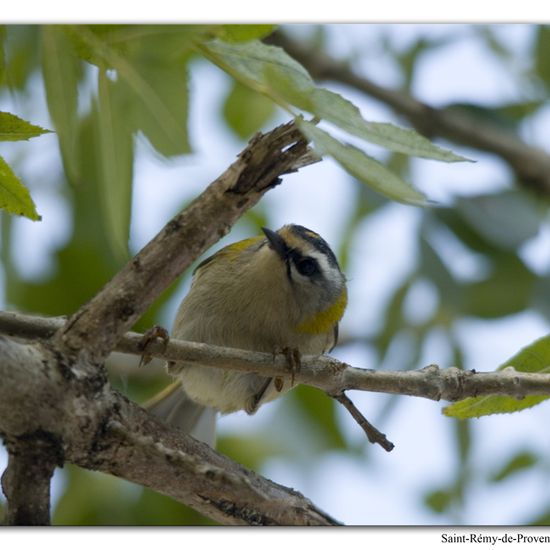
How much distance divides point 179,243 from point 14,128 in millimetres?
255

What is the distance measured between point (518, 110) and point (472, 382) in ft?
4.89

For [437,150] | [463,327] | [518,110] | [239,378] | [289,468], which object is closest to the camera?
[437,150]

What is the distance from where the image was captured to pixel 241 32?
3.98 feet

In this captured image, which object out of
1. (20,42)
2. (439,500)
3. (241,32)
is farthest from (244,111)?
(241,32)

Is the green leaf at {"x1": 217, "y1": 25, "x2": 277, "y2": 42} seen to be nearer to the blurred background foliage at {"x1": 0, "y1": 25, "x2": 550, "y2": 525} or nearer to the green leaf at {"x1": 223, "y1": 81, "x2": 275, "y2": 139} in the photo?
the blurred background foliage at {"x1": 0, "y1": 25, "x2": 550, "y2": 525}

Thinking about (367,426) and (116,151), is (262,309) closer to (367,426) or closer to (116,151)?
(367,426)

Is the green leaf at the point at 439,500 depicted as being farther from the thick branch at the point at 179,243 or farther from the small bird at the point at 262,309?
the thick branch at the point at 179,243

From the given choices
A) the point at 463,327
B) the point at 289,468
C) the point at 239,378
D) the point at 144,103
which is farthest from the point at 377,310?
the point at 144,103

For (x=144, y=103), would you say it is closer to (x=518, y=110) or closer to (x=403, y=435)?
(x=403, y=435)

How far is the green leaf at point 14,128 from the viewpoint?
3.63 feet

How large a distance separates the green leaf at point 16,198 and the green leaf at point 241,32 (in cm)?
33

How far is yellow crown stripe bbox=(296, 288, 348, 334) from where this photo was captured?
1829mm

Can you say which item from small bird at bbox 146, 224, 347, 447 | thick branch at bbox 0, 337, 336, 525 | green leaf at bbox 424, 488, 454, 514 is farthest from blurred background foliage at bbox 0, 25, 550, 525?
thick branch at bbox 0, 337, 336, 525

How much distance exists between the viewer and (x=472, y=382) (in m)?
1.34
